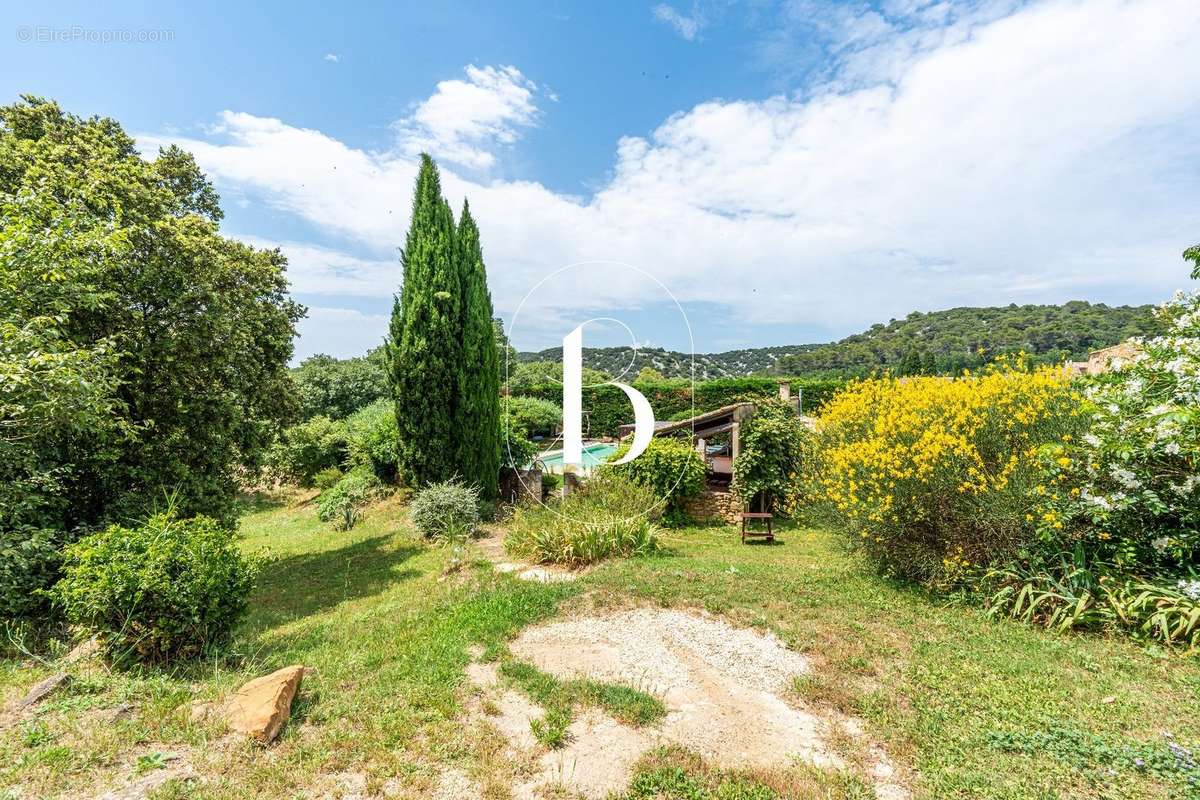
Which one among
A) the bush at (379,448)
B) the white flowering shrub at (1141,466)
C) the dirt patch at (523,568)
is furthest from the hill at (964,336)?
the dirt patch at (523,568)

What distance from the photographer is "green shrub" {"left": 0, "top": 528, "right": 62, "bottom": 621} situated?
193 inches

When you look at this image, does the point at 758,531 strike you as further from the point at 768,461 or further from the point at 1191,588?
the point at 1191,588

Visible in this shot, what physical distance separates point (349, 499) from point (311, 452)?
5.62 meters

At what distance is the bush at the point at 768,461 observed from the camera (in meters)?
10.3

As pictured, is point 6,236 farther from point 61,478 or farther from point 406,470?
point 406,470

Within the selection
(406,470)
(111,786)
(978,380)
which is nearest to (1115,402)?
(978,380)

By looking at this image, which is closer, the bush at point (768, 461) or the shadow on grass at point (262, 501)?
the bush at point (768, 461)

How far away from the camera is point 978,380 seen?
6469 millimetres

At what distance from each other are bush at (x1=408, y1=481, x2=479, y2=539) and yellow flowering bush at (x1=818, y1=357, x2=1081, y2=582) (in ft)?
20.7

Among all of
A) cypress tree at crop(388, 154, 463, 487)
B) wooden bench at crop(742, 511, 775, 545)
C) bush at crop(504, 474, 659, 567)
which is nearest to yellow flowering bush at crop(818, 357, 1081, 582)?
wooden bench at crop(742, 511, 775, 545)

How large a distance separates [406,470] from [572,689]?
795 centimetres

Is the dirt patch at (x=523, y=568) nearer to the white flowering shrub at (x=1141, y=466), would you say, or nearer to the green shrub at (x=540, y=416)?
the white flowering shrub at (x=1141, y=466)

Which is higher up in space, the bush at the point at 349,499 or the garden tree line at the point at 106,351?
the garden tree line at the point at 106,351

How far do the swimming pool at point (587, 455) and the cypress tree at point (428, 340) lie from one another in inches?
129
